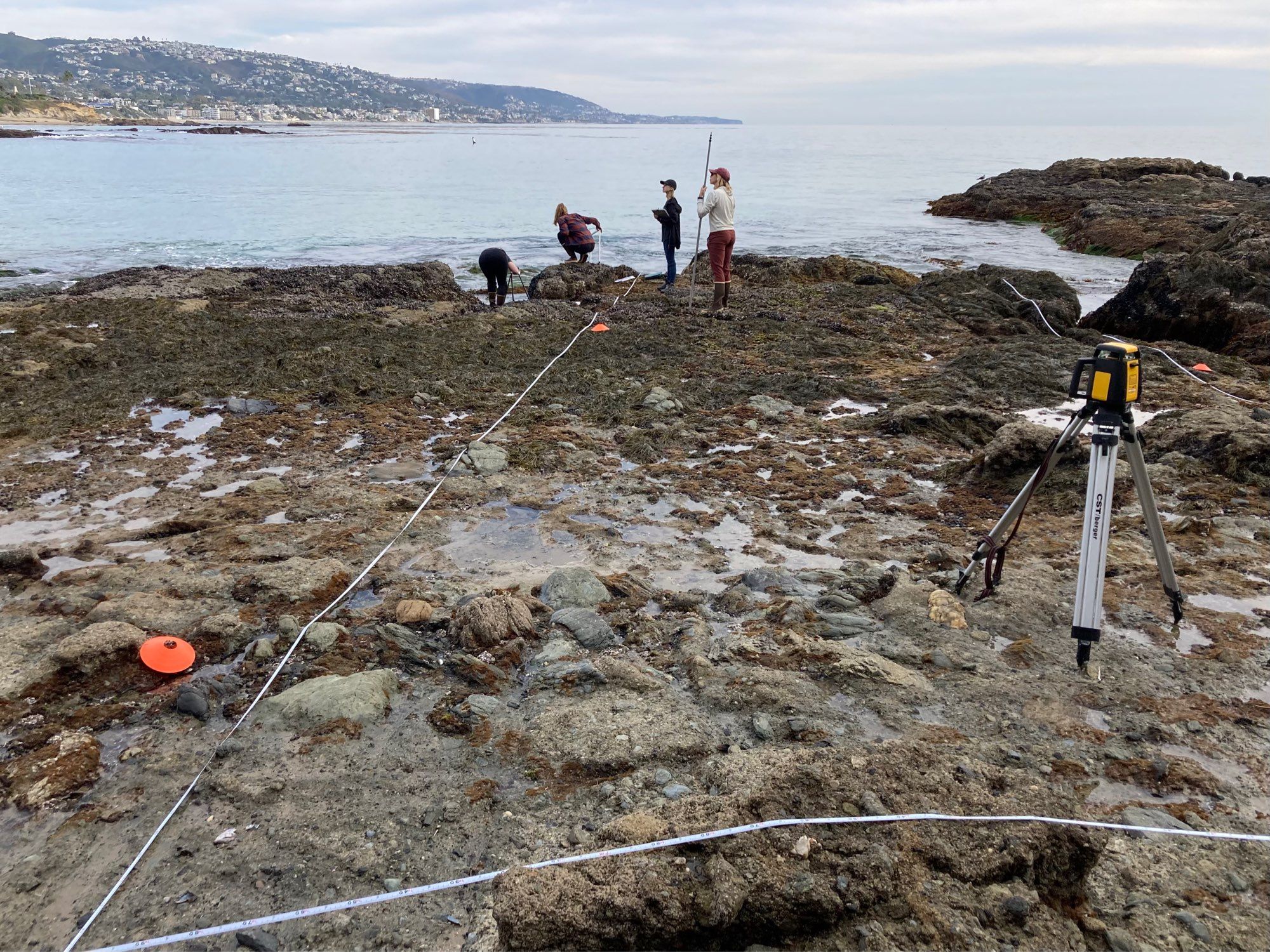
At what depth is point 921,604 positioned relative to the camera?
4539mm

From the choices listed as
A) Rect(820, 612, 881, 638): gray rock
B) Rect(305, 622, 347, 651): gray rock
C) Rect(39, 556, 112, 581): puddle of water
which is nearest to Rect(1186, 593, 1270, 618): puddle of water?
Rect(820, 612, 881, 638): gray rock

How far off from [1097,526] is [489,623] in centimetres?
294

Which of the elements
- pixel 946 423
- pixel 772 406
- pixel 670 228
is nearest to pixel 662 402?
pixel 772 406

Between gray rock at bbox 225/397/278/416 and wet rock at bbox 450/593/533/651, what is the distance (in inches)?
189

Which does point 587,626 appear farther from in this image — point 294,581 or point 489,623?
point 294,581

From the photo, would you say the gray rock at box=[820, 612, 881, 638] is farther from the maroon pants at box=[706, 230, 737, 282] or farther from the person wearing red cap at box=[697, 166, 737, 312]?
the maroon pants at box=[706, 230, 737, 282]

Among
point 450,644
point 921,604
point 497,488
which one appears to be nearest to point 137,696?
point 450,644

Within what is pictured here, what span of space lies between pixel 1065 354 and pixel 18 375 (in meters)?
12.1

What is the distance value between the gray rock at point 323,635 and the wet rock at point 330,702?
0.32 metres

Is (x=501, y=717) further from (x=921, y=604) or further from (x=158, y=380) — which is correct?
(x=158, y=380)

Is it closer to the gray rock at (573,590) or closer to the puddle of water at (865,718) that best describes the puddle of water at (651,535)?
the gray rock at (573,590)

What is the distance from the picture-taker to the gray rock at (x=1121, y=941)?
2.36 meters

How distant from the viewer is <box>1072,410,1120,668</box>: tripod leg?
3604 millimetres

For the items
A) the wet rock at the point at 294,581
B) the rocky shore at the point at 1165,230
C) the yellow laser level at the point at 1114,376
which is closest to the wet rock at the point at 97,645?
the wet rock at the point at 294,581
